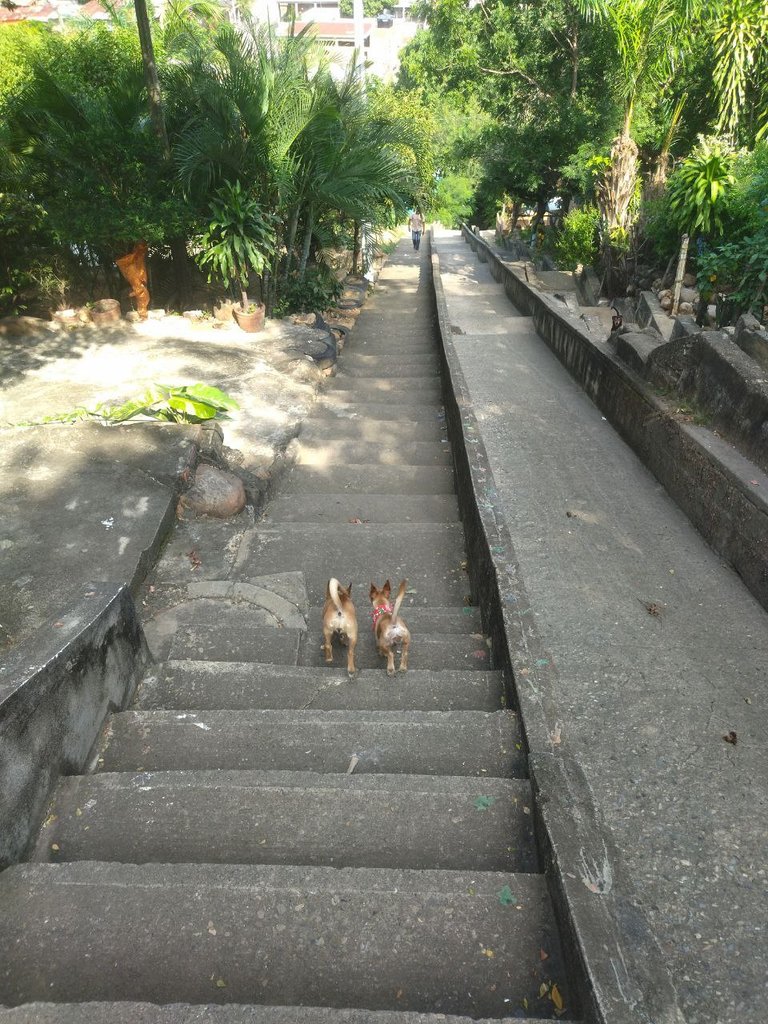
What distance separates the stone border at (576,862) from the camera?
64.6 inches

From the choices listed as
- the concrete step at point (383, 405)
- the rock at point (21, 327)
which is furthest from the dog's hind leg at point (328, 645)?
the rock at point (21, 327)

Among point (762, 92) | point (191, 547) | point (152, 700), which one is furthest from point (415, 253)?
point (152, 700)

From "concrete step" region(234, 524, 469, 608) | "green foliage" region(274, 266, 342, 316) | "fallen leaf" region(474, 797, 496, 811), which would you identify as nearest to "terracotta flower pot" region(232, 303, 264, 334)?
"green foliage" region(274, 266, 342, 316)

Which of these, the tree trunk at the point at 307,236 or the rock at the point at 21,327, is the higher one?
the tree trunk at the point at 307,236

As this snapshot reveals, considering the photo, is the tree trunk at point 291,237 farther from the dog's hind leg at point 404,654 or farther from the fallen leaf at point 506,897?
the fallen leaf at point 506,897

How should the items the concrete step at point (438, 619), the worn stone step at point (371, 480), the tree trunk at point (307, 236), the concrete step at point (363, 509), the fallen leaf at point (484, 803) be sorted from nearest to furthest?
the fallen leaf at point (484, 803) → the concrete step at point (438, 619) → the concrete step at point (363, 509) → the worn stone step at point (371, 480) → the tree trunk at point (307, 236)

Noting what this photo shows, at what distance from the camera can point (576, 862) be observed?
6.49 feet

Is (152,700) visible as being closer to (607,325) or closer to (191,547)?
(191,547)

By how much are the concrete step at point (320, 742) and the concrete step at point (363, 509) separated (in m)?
2.82

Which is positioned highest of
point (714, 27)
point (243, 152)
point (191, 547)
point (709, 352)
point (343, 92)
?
point (714, 27)

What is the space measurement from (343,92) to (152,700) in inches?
428

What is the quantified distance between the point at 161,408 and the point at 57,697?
4.20 meters

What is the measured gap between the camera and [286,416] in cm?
728

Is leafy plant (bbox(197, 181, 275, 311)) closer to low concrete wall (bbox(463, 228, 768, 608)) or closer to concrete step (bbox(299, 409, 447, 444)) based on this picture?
concrete step (bbox(299, 409, 447, 444))
